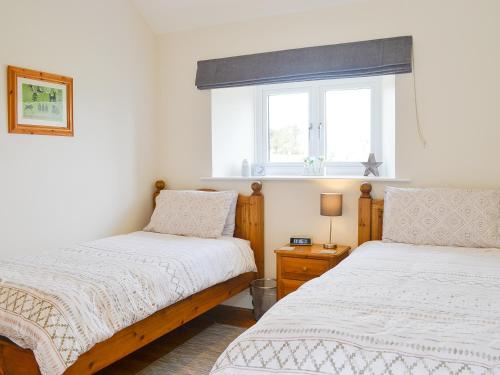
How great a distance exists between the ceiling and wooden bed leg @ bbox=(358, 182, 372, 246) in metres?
1.30

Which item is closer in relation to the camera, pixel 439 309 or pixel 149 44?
pixel 439 309

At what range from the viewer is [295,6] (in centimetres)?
343

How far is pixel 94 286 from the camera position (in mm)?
2174

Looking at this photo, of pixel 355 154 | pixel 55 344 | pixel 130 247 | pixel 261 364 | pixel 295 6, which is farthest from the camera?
pixel 355 154

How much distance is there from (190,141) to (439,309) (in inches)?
107

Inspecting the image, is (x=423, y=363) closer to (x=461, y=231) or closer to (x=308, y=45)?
(x=461, y=231)

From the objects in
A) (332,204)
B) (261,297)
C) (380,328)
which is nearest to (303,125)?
(332,204)

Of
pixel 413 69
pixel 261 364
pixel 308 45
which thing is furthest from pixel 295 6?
pixel 261 364

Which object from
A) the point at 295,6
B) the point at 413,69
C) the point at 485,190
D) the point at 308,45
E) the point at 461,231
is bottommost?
the point at 461,231

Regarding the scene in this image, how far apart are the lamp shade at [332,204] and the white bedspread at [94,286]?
0.69 m

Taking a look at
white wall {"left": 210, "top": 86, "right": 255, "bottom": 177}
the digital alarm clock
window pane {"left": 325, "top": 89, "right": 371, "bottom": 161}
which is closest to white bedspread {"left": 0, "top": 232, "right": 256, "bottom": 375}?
the digital alarm clock

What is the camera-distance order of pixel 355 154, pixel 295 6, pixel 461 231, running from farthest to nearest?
1. pixel 355 154
2. pixel 295 6
3. pixel 461 231

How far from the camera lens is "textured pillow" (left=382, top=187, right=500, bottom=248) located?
2732 millimetres

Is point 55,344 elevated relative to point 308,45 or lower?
lower
